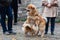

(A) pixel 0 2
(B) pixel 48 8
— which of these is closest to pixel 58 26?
(B) pixel 48 8

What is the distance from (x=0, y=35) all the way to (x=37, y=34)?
1226 mm

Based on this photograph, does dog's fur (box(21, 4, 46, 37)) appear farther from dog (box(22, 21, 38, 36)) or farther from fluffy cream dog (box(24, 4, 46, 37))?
dog (box(22, 21, 38, 36))

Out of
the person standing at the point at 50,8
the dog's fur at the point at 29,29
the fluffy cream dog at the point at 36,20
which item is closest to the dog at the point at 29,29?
the dog's fur at the point at 29,29

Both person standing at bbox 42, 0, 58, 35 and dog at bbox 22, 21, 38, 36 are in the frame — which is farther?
person standing at bbox 42, 0, 58, 35

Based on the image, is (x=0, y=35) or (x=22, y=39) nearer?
(x=22, y=39)

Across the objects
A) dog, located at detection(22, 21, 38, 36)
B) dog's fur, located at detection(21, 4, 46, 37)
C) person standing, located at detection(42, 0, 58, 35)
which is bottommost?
dog, located at detection(22, 21, 38, 36)

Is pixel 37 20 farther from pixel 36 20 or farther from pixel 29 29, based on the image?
pixel 29 29

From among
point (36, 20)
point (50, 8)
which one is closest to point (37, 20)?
point (36, 20)

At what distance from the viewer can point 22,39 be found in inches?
328

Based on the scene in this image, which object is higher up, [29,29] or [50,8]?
[50,8]

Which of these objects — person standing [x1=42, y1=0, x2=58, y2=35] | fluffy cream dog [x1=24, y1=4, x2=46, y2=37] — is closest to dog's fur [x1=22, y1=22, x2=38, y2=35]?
fluffy cream dog [x1=24, y1=4, x2=46, y2=37]

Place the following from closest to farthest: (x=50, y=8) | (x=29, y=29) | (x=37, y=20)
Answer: (x=37, y=20) < (x=29, y=29) < (x=50, y=8)

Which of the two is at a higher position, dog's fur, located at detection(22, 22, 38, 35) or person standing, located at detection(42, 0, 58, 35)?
person standing, located at detection(42, 0, 58, 35)

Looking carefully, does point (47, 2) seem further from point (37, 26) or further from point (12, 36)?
point (12, 36)
